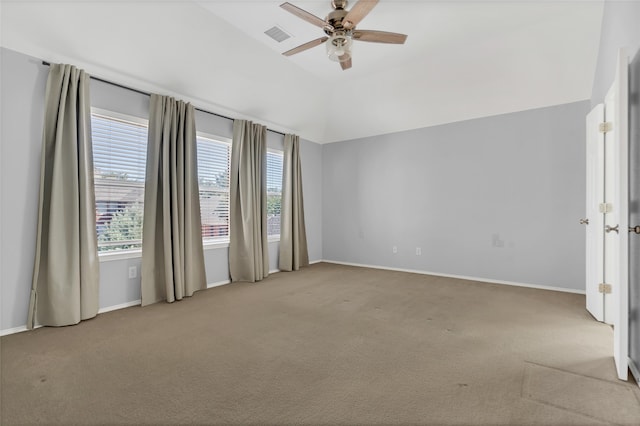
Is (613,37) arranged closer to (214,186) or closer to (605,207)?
(605,207)

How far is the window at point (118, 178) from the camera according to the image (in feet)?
11.0

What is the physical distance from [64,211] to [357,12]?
10.8ft

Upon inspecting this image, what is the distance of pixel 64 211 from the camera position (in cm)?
293

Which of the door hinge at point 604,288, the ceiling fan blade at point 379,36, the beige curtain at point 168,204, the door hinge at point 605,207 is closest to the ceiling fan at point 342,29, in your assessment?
the ceiling fan blade at point 379,36

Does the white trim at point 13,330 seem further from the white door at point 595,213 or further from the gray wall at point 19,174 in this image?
the white door at point 595,213

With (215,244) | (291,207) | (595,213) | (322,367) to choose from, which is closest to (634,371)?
(595,213)

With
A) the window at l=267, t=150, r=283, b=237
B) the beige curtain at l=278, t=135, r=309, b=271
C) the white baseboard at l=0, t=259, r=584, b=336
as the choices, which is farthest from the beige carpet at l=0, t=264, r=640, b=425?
the window at l=267, t=150, r=283, b=237

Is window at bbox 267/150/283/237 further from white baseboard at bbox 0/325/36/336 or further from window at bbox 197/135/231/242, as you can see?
white baseboard at bbox 0/325/36/336

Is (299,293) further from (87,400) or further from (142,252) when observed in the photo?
(87,400)

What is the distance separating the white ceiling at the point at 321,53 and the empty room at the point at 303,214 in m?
0.03

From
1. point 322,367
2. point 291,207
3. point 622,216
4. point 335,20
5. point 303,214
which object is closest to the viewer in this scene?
point 622,216

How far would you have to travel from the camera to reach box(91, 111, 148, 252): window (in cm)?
335

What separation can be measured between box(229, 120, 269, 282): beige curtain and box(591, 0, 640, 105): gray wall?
4.27 meters

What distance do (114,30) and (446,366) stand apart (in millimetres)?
4200
